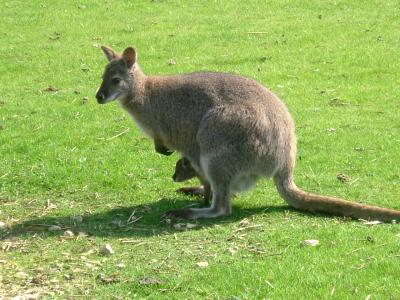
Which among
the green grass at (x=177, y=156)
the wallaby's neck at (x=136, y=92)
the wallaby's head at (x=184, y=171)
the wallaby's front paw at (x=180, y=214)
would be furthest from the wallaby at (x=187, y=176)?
the wallaby's neck at (x=136, y=92)

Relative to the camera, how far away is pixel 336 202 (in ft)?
24.8

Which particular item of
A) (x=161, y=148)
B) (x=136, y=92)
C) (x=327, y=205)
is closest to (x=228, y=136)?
(x=161, y=148)

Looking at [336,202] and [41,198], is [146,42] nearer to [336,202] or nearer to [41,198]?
[41,198]

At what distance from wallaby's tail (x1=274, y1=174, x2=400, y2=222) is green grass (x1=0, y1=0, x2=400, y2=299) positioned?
119 millimetres

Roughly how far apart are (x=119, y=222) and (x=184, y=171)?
1.06 m

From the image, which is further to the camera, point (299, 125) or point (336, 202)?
point (299, 125)

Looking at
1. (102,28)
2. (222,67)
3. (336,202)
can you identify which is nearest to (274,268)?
(336,202)

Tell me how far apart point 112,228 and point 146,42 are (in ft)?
28.3

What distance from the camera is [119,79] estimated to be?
8.45 meters

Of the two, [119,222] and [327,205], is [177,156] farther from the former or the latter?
[327,205]

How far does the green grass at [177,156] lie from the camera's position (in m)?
6.27

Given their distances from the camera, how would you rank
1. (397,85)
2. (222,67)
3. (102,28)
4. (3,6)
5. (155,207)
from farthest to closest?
(3,6) → (102,28) → (222,67) → (397,85) → (155,207)

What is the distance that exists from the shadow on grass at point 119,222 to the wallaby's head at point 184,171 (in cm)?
39

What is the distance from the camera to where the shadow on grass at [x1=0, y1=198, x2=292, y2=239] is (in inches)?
298
